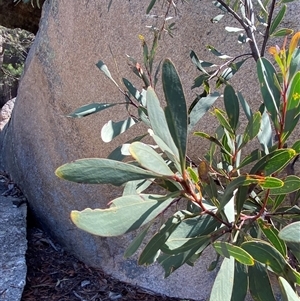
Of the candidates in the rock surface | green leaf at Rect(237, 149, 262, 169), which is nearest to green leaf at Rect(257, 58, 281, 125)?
green leaf at Rect(237, 149, 262, 169)

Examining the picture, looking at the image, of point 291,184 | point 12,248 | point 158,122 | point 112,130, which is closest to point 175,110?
point 158,122

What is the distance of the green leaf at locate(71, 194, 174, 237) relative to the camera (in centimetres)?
61

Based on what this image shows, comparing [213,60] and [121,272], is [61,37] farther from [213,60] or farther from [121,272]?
[121,272]

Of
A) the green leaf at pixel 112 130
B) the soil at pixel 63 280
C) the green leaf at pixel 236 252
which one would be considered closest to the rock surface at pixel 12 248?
the soil at pixel 63 280

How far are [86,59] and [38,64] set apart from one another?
452mm

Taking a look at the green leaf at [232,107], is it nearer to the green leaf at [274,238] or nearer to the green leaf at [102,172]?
the green leaf at [274,238]

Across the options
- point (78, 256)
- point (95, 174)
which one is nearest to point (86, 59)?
point (78, 256)

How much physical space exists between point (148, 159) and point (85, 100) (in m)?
1.70

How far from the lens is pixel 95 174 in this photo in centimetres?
64

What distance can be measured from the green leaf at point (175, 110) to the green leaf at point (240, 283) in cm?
22

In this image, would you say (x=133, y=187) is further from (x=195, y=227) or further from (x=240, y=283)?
(x=240, y=283)

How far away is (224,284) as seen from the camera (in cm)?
71

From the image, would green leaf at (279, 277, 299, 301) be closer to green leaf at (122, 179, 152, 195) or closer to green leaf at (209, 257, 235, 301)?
green leaf at (209, 257, 235, 301)

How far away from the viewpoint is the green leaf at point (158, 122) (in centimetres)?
66
